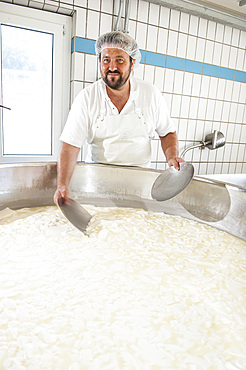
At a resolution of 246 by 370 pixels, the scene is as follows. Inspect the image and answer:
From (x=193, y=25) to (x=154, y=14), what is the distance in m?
0.48

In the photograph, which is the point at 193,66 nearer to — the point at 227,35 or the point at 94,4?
the point at 227,35

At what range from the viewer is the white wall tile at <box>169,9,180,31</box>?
8.95 feet

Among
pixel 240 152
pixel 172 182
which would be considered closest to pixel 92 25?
pixel 172 182

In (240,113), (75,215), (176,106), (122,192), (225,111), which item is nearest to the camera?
(75,215)

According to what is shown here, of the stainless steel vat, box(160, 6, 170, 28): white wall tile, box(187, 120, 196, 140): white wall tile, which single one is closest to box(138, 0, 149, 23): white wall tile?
box(160, 6, 170, 28): white wall tile

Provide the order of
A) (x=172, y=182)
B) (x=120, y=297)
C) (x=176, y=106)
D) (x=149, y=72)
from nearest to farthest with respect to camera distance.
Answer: (x=120, y=297), (x=172, y=182), (x=149, y=72), (x=176, y=106)

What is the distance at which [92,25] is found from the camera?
240 cm

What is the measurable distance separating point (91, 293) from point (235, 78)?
3264 millimetres

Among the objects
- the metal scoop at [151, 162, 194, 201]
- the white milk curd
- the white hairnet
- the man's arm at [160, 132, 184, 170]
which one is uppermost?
the white hairnet

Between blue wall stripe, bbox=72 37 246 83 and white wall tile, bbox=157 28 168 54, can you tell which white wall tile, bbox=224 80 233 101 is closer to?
blue wall stripe, bbox=72 37 246 83

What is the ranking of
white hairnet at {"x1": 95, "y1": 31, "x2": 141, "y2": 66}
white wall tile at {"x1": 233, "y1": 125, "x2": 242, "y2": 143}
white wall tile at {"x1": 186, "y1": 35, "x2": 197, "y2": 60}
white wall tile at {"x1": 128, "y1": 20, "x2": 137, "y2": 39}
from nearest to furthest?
1. white hairnet at {"x1": 95, "y1": 31, "x2": 141, "y2": 66}
2. white wall tile at {"x1": 128, "y1": 20, "x2": 137, "y2": 39}
3. white wall tile at {"x1": 186, "y1": 35, "x2": 197, "y2": 60}
4. white wall tile at {"x1": 233, "y1": 125, "x2": 242, "y2": 143}

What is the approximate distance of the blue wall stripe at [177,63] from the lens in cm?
240

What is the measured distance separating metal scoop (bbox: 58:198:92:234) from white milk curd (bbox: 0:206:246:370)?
32mm

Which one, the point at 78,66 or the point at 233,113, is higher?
the point at 78,66
